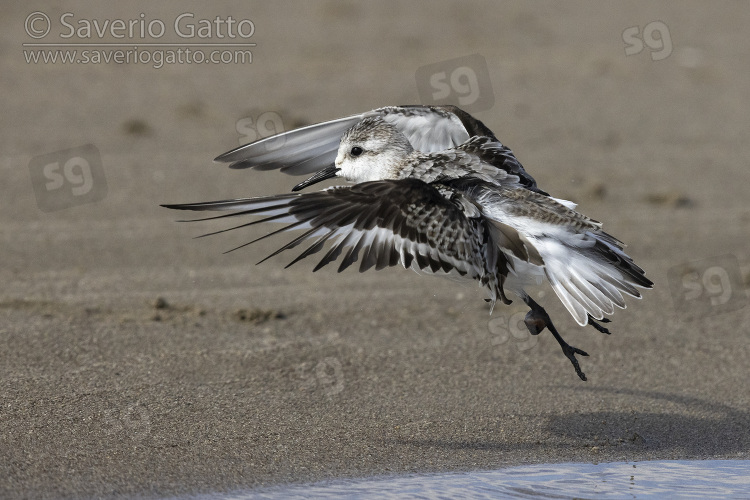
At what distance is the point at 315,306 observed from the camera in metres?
7.13

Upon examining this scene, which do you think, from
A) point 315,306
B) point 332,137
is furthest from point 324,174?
point 315,306

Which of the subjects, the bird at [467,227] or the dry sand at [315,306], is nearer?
the bird at [467,227]

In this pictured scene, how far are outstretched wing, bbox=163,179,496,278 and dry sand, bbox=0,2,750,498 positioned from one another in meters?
0.90

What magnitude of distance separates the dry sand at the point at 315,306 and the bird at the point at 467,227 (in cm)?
78

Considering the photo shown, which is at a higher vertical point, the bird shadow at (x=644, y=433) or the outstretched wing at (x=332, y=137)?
the outstretched wing at (x=332, y=137)

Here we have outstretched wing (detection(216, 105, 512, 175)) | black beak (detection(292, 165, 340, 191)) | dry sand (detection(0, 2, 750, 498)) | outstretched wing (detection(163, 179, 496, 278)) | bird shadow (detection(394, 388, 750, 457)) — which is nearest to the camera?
outstretched wing (detection(163, 179, 496, 278))

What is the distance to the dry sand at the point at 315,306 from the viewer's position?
5.12 m

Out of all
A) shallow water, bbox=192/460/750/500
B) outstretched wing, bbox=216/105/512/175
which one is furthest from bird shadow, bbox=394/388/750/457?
outstretched wing, bbox=216/105/512/175

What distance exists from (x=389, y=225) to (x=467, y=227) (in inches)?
16.3

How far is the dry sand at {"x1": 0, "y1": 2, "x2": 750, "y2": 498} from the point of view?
5125mm

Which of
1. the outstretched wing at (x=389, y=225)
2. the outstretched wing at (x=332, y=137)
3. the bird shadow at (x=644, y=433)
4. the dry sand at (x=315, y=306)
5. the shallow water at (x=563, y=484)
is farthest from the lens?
the outstretched wing at (x=332, y=137)

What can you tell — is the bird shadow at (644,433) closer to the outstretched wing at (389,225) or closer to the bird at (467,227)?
the bird at (467,227)

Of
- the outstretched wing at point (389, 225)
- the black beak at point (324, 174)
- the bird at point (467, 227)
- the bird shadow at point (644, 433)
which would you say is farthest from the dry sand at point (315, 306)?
the black beak at point (324, 174)

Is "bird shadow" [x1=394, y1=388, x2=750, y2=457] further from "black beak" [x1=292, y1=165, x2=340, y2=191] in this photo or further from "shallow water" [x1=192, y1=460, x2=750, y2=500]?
"black beak" [x1=292, y1=165, x2=340, y2=191]
